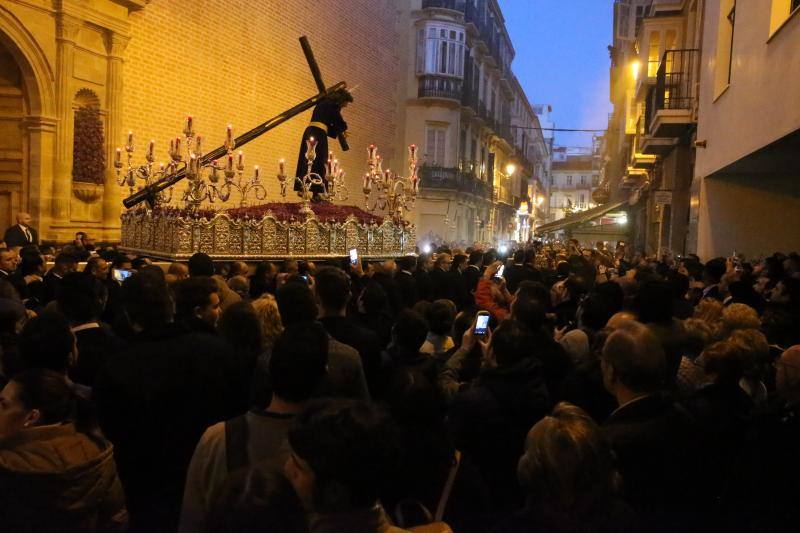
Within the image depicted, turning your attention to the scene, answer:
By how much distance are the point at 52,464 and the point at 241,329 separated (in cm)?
156

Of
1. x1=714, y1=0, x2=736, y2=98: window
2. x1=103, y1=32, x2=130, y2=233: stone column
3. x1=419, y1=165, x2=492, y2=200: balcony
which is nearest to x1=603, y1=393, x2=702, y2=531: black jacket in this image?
x1=714, y1=0, x2=736, y2=98: window

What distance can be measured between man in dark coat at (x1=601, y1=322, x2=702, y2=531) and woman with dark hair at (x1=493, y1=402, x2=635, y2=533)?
0.68m

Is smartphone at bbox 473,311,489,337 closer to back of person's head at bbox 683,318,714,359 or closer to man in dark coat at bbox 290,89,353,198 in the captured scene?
back of person's head at bbox 683,318,714,359

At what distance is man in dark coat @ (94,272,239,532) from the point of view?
2939 mm

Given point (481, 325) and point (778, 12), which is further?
point (778, 12)

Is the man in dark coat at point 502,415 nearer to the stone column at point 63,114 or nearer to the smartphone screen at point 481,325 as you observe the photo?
the smartphone screen at point 481,325

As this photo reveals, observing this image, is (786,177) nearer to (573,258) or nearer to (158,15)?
(573,258)

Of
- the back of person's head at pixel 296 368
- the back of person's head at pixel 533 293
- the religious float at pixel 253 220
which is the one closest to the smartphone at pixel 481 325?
the back of person's head at pixel 533 293

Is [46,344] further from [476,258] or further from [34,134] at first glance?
[34,134]

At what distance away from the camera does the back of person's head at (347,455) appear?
1.69 metres

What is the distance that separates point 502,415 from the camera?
317cm

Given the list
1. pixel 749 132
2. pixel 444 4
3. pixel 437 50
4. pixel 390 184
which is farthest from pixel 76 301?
pixel 444 4

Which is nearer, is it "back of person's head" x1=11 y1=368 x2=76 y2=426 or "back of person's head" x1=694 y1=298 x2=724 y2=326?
"back of person's head" x1=11 y1=368 x2=76 y2=426

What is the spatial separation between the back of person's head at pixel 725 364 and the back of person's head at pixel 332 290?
1.99m
